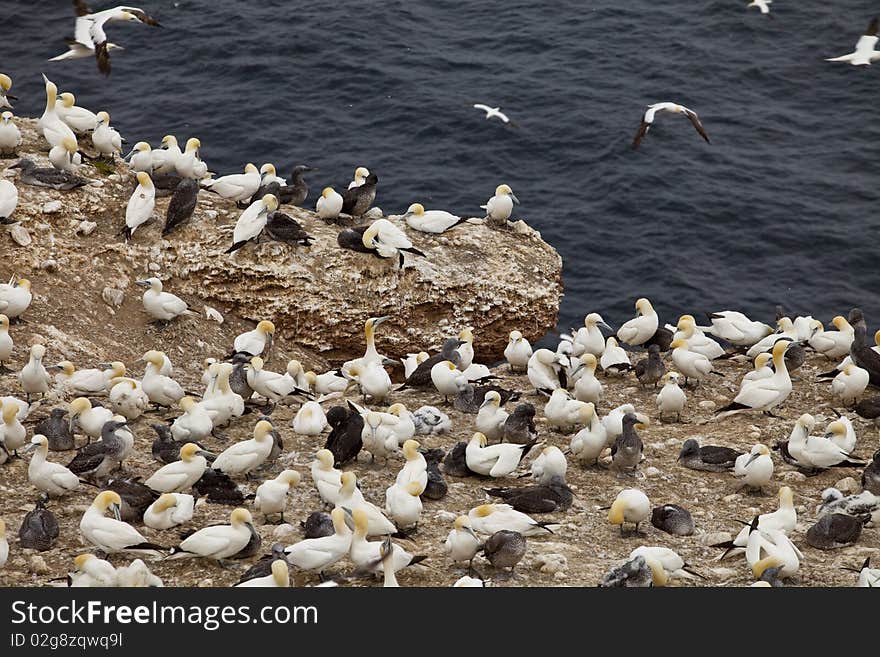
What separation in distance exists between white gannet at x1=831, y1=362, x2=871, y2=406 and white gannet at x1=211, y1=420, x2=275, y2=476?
7.71 m

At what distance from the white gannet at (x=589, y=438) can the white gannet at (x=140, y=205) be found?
712cm

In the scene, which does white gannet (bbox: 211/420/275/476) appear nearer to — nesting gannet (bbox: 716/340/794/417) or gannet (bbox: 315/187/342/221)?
nesting gannet (bbox: 716/340/794/417)

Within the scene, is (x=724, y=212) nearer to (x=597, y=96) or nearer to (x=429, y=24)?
(x=597, y=96)

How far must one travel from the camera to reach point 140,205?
1775cm

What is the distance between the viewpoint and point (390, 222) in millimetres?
19094

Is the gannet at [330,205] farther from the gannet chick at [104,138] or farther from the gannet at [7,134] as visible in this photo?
the gannet at [7,134]

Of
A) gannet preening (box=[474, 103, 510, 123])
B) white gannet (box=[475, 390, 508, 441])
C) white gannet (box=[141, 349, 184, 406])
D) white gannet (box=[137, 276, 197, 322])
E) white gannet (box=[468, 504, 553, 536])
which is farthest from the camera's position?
gannet preening (box=[474, 103, 510, 123])

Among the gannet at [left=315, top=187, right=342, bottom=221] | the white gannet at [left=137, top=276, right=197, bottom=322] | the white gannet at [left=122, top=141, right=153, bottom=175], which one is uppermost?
the white gannet at [left=122, top=141, right=153, bottom=175]

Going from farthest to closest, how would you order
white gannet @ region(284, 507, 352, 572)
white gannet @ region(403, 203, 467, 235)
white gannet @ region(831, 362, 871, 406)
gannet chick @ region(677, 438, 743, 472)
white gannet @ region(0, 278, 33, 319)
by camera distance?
white gannet @ region(403, 203, 467, 235)
white gannet @ region(831, 362, 871, 406)
white gannet @ region(0, 278, 33, 319)
gannet chick @ region(677, 438, 743, 472)
white gannet @ region(284, 507, 352, 572)

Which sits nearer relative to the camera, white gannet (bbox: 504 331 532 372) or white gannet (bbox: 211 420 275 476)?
white gannet (bbox: 211 420 275 476)

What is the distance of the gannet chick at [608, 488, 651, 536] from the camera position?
1250cm

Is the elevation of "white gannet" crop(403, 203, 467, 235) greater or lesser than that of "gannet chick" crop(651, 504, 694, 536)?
greater

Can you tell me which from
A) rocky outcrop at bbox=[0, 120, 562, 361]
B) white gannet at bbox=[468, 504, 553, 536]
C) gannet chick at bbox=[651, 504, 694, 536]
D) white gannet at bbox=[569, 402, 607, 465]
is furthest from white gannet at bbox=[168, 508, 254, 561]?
rocky outcrop at bbox=[0, 120, 562, 361]

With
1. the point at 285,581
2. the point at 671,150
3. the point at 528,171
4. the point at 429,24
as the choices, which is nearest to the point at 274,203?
the point at 285,581
